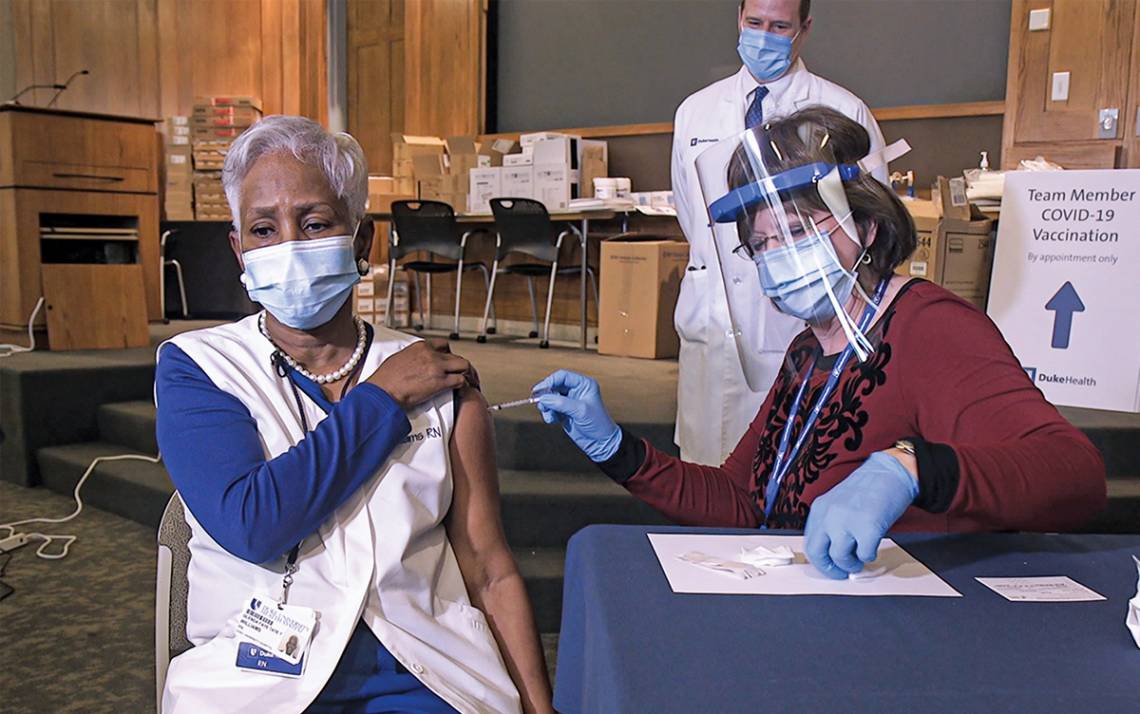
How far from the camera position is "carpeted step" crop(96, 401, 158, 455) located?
3.77 metres

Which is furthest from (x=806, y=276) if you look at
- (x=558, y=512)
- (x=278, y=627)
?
(x=558, y=512)

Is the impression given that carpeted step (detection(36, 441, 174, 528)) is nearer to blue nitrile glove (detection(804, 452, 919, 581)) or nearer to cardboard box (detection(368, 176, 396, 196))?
blue nitrile glove (detection(804, 452, 919, 581))

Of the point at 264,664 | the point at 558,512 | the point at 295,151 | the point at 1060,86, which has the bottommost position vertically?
the point at 558,512

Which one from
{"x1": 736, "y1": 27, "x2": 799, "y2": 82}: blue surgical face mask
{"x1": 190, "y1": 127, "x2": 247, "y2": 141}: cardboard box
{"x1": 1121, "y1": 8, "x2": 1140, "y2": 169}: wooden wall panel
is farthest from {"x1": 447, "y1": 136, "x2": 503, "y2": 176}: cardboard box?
{"x1": 736, "y1": 27, "x2": 799, "y2": 82}: blue surgical face mask

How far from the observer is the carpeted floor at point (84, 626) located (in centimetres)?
217

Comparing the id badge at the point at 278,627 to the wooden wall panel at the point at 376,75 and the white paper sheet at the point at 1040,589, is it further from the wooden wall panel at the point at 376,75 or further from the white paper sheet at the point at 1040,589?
the wooden wall panel at the point at 376,75

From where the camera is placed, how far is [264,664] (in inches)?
42.0

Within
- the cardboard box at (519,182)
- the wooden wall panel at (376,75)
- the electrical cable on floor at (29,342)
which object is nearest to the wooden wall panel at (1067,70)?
the cardboard box at (519,182)

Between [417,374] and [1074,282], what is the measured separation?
9.55ft

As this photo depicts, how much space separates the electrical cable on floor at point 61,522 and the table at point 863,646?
2394 mm

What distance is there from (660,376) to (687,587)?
3.61 metres

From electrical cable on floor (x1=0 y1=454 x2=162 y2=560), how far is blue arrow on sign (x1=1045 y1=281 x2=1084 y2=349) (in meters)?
3.01

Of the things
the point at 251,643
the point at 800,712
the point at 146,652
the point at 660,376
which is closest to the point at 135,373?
the point at 146,652

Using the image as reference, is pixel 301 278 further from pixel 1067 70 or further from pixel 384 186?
pixel 384 186
